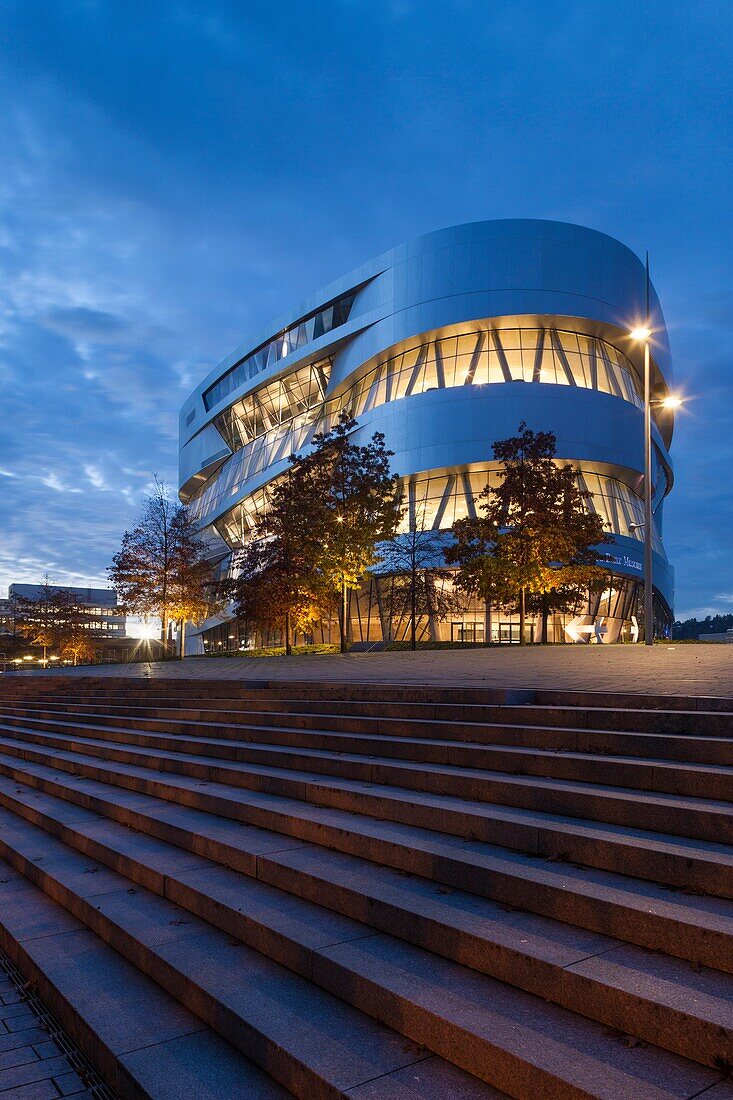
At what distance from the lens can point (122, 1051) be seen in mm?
3613

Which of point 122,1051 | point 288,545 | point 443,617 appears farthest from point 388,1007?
point 443,617

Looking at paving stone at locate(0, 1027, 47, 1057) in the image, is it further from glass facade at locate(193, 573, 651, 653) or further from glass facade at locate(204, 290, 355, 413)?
glass facade at locate(204, 290, 355, 413)

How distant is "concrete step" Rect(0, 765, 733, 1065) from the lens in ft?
9.51

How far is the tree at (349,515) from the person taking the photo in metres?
30.0

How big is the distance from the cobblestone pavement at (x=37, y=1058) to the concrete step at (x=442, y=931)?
3.37ft

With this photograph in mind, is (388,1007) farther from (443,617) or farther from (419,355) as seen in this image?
(419,355)

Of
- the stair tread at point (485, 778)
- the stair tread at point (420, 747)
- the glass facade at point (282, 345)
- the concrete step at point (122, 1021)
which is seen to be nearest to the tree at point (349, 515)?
the stair tread at point (420, 747)

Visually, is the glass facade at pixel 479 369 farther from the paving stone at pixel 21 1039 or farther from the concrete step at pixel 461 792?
the paving stone at pixel 21 1039

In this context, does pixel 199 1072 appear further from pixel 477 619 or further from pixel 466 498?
pixel 466 498

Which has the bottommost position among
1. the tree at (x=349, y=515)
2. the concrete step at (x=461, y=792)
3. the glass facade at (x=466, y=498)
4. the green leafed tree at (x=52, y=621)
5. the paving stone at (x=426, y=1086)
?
the paving stone at (x=426, y=1086)

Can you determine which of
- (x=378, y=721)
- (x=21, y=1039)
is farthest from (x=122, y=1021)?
(x=378, y=721)

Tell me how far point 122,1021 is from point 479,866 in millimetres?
2040

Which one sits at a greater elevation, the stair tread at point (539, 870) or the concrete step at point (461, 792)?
the concrete step at point (461, 792)

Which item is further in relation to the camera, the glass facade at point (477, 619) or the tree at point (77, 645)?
the tree at point (77, 645)
